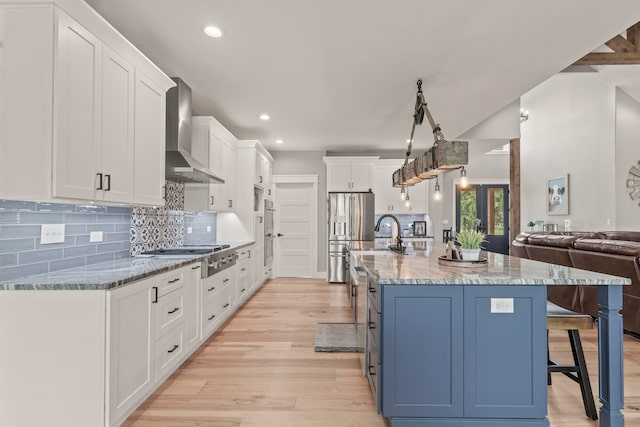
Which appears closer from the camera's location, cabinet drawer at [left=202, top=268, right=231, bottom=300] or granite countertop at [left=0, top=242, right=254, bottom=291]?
granite countertop at [left=0, top=242, right=254, bottom=291]

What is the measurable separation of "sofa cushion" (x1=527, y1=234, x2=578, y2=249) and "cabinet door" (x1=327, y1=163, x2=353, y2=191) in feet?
10.9

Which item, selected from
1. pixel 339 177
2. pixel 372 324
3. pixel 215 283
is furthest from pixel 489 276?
pixel 339 177

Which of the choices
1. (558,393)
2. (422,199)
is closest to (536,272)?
(558,393)

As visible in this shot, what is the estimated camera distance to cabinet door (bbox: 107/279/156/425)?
5.90 ft

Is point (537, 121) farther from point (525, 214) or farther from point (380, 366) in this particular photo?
point (380, 366)

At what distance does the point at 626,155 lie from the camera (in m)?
6.29

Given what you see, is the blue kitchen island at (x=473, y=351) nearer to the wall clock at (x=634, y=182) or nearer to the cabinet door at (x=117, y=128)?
the cabinet door at (x=117, y=128)

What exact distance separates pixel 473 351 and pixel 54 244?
8.82 ft

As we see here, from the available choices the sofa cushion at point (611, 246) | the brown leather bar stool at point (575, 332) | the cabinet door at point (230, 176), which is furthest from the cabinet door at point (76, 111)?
the sofa cushion at point (611, 246)

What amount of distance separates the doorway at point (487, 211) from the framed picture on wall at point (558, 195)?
1.25 meters

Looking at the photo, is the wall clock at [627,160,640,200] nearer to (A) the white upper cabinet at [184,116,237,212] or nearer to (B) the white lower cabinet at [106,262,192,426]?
(A) the white upper cabinet at [184,116,237,212]

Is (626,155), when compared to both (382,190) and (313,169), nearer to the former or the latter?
(382,190)

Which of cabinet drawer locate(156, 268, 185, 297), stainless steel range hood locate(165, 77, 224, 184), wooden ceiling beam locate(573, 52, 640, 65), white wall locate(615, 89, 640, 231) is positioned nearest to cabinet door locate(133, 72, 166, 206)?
stainless steel range hood locate(165, 77, 224, 184)

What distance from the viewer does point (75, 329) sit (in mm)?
1737
